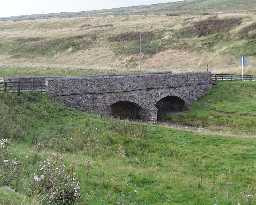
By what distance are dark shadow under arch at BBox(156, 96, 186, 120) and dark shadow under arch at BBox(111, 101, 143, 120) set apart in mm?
3309

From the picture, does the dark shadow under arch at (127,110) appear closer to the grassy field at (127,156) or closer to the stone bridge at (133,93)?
the stone bridge at (133,93)

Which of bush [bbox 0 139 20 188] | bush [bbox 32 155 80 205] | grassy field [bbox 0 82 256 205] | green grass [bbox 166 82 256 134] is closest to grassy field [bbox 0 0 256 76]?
green grass [bbox 166 82 256 134]

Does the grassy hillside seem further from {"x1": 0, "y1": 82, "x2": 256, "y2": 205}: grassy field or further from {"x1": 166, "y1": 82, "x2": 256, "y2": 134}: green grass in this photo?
{"x1": 0, "y1": 82, "x2": 256, "y2": 205}: grassy field

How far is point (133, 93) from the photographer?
50656 millimetres

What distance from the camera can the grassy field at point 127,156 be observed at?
24312 millimetres

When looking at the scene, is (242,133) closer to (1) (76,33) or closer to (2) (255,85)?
(2) (255,85)

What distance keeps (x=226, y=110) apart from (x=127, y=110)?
9.76m

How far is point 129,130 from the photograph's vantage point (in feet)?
132

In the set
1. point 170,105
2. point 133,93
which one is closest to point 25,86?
point 133,93

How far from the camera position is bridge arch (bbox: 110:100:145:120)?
171ft

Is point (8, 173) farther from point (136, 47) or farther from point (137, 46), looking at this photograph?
point (137, 46)

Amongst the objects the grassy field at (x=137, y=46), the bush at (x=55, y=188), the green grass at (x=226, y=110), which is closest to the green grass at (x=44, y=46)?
the grassy field at (x=137, y=46)

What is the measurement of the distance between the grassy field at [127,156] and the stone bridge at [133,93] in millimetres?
2877

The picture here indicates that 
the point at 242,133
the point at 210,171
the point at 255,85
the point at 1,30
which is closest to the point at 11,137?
the point at 210,171
